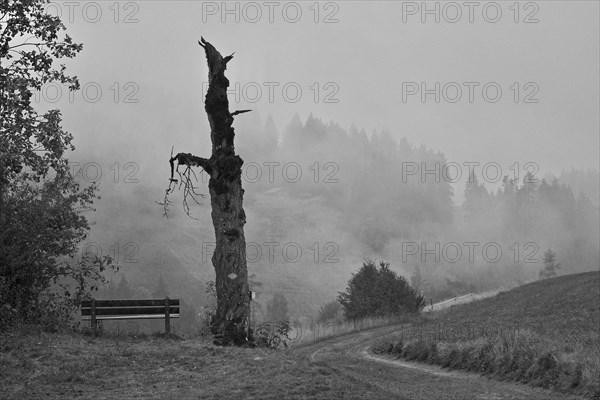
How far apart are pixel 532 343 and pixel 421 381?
11.3ft

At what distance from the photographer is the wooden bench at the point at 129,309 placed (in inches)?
771

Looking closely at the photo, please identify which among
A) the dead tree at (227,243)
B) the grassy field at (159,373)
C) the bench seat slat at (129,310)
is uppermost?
the dead tree at (227,243)

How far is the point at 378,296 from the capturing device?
43.9 meters

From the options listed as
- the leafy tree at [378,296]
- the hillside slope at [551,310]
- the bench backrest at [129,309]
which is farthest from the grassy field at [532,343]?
the bench backrest at [129,309]

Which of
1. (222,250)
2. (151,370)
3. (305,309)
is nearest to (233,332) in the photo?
(222,250)

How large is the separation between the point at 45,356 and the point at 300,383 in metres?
6.68

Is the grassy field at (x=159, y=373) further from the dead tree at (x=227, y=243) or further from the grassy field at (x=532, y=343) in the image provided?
the grassy field at (x=532, y=343)

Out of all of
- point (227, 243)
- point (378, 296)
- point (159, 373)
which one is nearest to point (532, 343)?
point (227, 243)

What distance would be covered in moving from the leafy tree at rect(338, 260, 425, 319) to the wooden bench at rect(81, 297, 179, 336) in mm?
24895

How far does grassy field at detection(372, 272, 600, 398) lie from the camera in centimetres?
1506

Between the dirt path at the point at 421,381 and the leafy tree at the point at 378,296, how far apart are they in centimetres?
1671

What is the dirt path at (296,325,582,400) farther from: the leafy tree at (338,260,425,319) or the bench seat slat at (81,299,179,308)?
the leafy tree at (338,260,425,319)

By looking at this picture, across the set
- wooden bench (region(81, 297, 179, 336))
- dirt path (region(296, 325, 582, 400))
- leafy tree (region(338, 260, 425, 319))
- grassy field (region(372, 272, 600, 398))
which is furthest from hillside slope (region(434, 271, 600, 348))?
wooden bench (region(81, 297, 179, 336))

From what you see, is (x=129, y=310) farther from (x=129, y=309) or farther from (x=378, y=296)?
(x=378, y=296)
